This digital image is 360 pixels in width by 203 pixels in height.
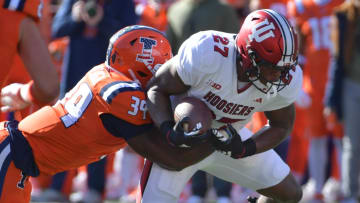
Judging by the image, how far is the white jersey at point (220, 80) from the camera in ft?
14.7

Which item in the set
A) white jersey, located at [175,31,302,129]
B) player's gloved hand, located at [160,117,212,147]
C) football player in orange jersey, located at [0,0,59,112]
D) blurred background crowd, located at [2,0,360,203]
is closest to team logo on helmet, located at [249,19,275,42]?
white jersey, located at [175,31,302,129]

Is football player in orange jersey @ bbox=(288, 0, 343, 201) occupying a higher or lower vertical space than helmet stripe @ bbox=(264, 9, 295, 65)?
lower

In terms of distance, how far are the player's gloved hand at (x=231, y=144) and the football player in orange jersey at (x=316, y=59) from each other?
3335mm

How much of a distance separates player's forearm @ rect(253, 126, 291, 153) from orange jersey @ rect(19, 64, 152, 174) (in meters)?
0.65

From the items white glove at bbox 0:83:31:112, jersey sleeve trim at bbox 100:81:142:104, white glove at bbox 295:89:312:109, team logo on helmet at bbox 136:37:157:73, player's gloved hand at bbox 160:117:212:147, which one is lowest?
white glove at bbox 295:89:312:109

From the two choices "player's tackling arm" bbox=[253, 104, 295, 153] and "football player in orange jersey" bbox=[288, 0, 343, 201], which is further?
"football player in orange jersey" bbox=[288, 0, 343, 201]

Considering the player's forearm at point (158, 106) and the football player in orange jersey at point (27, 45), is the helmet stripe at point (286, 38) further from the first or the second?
the football player in orange jersey at point (27, 45)

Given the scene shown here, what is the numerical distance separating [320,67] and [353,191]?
1.29 meters

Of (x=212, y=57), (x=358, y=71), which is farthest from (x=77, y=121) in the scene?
(x=358, y=71)

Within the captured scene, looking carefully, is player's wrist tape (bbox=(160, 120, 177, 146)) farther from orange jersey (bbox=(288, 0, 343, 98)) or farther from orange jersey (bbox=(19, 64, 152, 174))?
orange jersey (bbox=(288, 0, 343, 98))

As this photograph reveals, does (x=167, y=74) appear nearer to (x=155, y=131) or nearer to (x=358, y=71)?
(x=155, y=131)

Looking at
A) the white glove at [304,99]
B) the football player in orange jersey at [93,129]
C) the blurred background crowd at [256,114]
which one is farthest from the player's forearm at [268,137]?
the white glove at [304,99]

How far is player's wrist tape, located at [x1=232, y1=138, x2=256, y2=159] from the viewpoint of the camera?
15.3 ft

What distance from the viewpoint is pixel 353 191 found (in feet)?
24.1
